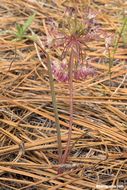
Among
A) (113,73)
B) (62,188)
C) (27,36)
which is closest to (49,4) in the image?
(27,36)

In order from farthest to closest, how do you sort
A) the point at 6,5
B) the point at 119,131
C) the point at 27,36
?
the point at 6,5, the point at 27,36, the point at 119,131

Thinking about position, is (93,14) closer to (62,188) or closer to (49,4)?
(62,188)

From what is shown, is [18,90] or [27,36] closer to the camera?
[18,90]

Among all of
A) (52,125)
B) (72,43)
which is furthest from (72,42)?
(52,125)

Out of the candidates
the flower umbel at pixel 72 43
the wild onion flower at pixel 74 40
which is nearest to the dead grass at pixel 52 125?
the flower umbel at pixel 72 43

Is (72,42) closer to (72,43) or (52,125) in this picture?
(72,43)

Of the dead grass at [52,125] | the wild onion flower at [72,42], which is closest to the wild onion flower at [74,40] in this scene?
the wild onion flower at [72,42]

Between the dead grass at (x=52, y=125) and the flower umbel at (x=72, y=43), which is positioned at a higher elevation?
the flower umbel at (x=72, y=43)

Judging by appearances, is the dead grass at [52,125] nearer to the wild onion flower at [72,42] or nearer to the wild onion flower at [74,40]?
the wild onion flower at [72,42]

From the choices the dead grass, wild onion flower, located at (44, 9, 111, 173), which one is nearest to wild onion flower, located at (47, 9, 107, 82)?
wild onion flower, located at (44, 9, 111, 173)
